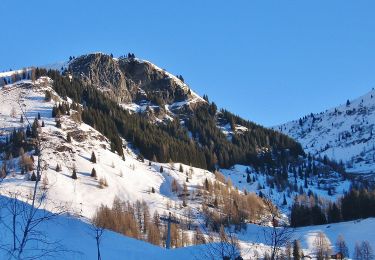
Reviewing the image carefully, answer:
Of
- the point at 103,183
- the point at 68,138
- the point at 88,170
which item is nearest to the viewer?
the point at 103,183

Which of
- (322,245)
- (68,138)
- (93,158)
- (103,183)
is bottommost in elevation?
(322,245)

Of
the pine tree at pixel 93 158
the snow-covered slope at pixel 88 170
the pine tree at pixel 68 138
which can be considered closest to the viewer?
the snow-covered slope at pixel 88 170

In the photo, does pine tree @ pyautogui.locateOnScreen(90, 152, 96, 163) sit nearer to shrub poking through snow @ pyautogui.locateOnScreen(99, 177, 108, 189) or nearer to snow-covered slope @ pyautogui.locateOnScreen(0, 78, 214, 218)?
snow-covered slope @ pyautogui.locateOnScreen(0, 78, 214, 218)

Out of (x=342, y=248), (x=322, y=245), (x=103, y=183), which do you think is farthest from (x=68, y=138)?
(x=342, y=248)

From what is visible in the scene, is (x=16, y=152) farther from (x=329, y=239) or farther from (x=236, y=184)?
(x=236, y=184)

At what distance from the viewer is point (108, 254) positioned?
41000 mm

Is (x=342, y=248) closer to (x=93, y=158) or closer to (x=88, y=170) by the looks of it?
(x=88, y=170)

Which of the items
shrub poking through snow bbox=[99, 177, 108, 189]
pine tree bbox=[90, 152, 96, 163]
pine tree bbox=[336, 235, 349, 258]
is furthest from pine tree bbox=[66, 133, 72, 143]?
pine tree bbox=[336, 235, 349, 258]

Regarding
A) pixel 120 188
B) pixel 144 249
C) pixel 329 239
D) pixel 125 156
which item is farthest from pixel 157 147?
pixel 144 249

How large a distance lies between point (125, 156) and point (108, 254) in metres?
128

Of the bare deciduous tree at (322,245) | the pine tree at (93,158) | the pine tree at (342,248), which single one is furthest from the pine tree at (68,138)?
the pine tree at (342,248)

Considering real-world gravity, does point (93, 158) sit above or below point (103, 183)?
above

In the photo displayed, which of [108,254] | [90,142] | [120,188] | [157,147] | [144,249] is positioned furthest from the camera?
[157,147]

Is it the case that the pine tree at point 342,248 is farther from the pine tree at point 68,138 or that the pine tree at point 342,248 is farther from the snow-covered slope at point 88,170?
the pine tree at point 68,138
